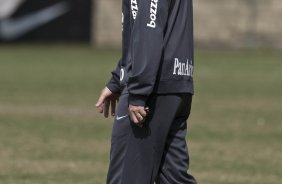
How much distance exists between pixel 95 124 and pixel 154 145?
801 centimetres

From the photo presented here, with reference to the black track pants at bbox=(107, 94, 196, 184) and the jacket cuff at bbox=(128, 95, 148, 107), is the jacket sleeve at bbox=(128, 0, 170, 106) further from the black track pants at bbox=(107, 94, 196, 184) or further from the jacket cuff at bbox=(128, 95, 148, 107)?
the black track pants at bbox=(107, 94, 196, 184)

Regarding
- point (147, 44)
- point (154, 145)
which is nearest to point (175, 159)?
point (154, 145)

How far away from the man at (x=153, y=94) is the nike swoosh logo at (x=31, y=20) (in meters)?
25.6

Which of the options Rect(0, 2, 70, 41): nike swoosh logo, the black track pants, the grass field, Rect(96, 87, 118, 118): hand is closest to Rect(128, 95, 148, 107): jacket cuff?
the black track pants

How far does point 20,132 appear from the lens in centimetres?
1245

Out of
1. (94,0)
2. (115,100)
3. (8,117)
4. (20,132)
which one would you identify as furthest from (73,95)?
(94,0)

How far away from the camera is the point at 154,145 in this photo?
550 centimetres

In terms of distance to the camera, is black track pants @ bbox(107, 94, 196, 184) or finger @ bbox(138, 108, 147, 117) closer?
finger @ bbox(138, 108, 147, 117)

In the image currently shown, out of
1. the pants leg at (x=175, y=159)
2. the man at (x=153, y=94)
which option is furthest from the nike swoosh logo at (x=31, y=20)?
the pants leg at (x=175, y=159)

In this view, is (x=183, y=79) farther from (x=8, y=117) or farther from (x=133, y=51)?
(x=8, y=117)

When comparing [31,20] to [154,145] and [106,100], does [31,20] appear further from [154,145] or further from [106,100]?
[154,145]

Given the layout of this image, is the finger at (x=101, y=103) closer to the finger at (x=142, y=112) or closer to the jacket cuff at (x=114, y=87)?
the jacket cuff at (x=114, y=87)

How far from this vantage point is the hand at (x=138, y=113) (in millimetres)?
5316

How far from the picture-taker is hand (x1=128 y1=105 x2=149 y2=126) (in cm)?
532
